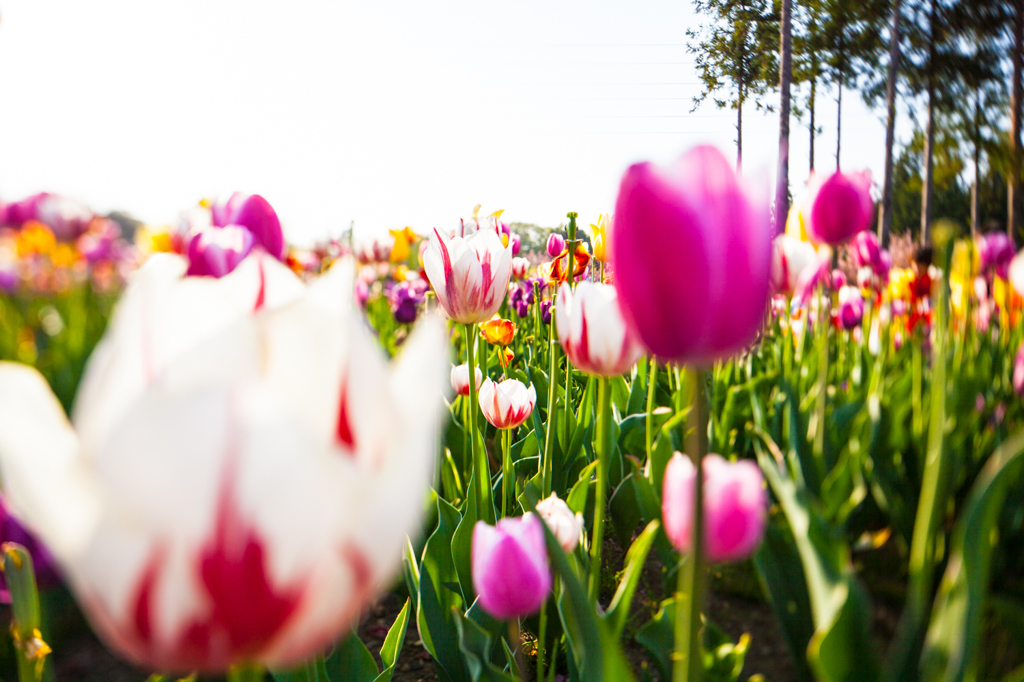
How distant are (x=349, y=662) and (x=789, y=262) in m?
1.25

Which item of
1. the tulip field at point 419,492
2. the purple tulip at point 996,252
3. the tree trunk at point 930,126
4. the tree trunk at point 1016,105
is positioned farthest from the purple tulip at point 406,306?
the tree trunk at point 1016,105

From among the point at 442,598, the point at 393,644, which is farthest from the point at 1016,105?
the point at 393,644

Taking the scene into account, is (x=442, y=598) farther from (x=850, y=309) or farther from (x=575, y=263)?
(x=850, y=309)

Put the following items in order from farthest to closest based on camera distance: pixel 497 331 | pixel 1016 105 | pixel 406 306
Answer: pixel 1016 105 < pixel 406 306 < pixel 497 331

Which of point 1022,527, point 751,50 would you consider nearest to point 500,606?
point 1022,527

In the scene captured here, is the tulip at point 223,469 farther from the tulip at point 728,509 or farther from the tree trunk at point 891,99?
the tree trunk at point 891,99

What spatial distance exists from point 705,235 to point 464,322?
0.79 m

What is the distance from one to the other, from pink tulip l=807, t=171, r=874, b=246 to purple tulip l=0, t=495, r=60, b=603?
98cm

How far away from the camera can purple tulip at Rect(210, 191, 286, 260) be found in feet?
2.06

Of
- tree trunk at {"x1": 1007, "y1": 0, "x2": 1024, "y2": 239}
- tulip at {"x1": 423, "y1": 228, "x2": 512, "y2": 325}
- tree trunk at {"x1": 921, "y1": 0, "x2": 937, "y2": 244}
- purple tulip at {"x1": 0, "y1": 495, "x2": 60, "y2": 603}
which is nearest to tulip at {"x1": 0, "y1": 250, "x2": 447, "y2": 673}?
purple tulip at {"x1": 0, "y1": 495, "x2": 60, "y2": 603}

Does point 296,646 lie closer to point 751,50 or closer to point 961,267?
point 961,267

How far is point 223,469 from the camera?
0.25 meters

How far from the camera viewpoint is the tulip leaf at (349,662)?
79 centimetres

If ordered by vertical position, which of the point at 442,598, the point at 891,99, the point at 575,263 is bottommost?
the point at 442,598
